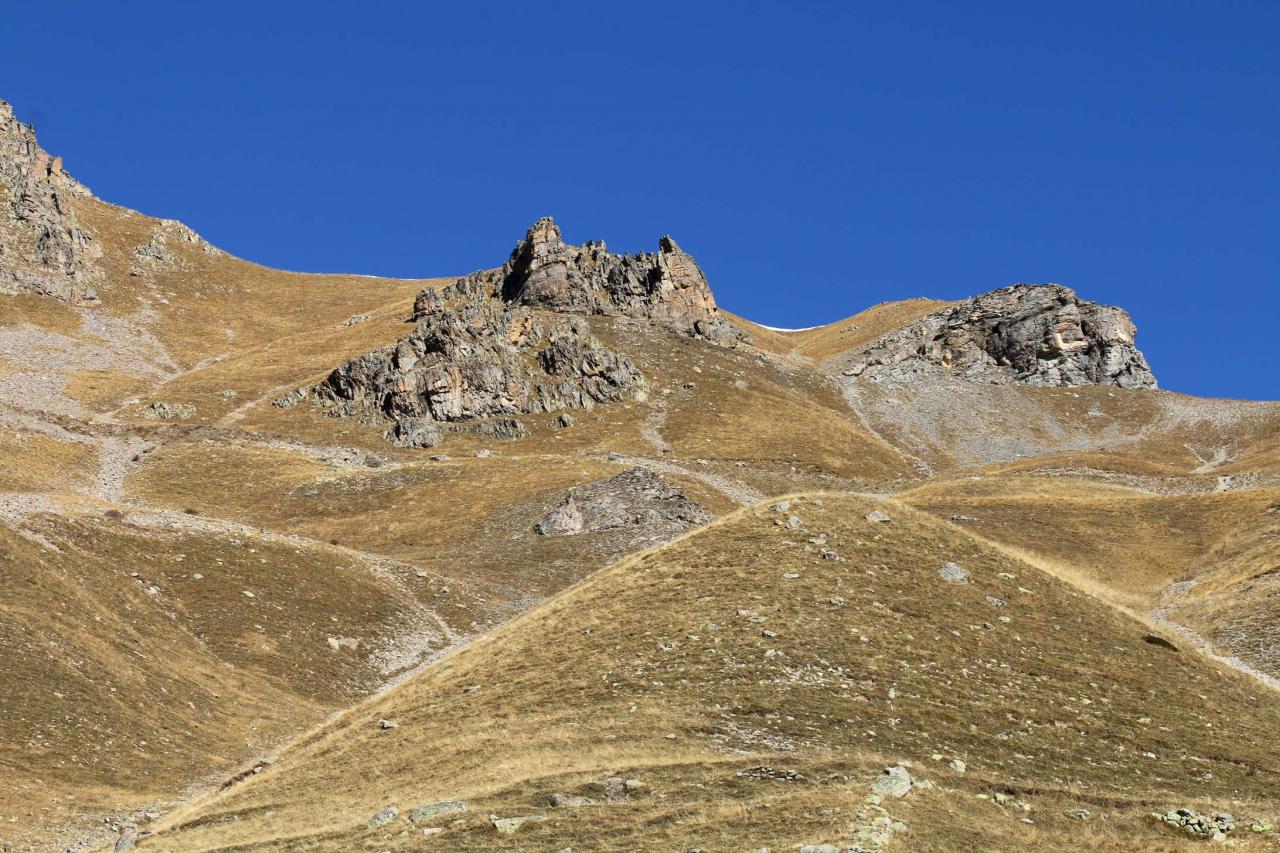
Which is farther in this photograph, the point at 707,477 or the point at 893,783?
the point at 707,477

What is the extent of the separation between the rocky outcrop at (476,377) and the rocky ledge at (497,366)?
0.37 ft

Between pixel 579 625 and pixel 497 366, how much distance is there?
91956 mm

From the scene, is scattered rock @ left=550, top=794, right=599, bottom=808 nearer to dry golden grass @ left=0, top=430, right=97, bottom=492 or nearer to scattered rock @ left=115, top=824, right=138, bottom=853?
scattered rock @ left=115, top=824, right=138, bottom=853

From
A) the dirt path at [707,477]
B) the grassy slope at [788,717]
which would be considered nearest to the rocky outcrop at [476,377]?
the dirt path at [707,477]

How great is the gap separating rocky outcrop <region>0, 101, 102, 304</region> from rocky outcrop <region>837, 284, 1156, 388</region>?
383 ft

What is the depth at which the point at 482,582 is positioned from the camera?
66.9 metres

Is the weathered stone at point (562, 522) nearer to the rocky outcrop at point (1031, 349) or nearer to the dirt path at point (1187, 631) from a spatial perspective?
the dirt path at point (1187, 631)

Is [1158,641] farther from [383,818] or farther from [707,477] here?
[707,477]

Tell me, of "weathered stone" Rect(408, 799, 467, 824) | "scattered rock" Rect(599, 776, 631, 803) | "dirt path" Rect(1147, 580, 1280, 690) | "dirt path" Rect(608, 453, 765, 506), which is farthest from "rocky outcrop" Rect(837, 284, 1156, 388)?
"weathered stone" Rect(408, 799, 467, 824)

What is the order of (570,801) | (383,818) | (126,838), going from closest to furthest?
(570,801) < (383,818) < (126,838)

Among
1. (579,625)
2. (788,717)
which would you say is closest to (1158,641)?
(788,717)

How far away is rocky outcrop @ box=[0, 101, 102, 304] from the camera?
531ft

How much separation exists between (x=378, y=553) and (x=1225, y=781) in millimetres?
57533

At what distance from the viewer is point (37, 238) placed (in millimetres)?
169625
